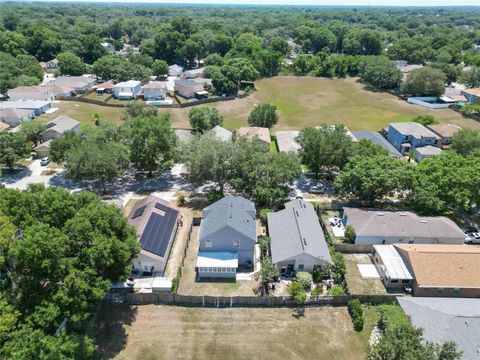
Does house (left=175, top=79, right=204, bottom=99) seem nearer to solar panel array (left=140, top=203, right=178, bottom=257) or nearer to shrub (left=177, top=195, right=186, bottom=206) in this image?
shrub (left=177, top=195, right=186, bottom=206)

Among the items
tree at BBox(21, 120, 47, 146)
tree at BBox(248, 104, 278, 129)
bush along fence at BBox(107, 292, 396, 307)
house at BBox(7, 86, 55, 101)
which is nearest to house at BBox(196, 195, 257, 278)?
bush along fence at BBox(107, 292, 396, 307)

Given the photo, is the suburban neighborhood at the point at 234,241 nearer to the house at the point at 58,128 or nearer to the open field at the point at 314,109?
the house at the point at 58,128

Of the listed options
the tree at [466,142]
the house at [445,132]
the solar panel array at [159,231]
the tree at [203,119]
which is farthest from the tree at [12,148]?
the house at [445,132]

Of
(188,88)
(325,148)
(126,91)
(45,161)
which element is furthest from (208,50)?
(325,148)

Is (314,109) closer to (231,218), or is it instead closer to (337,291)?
(231,218)

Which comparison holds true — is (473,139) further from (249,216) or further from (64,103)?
(64,103)
